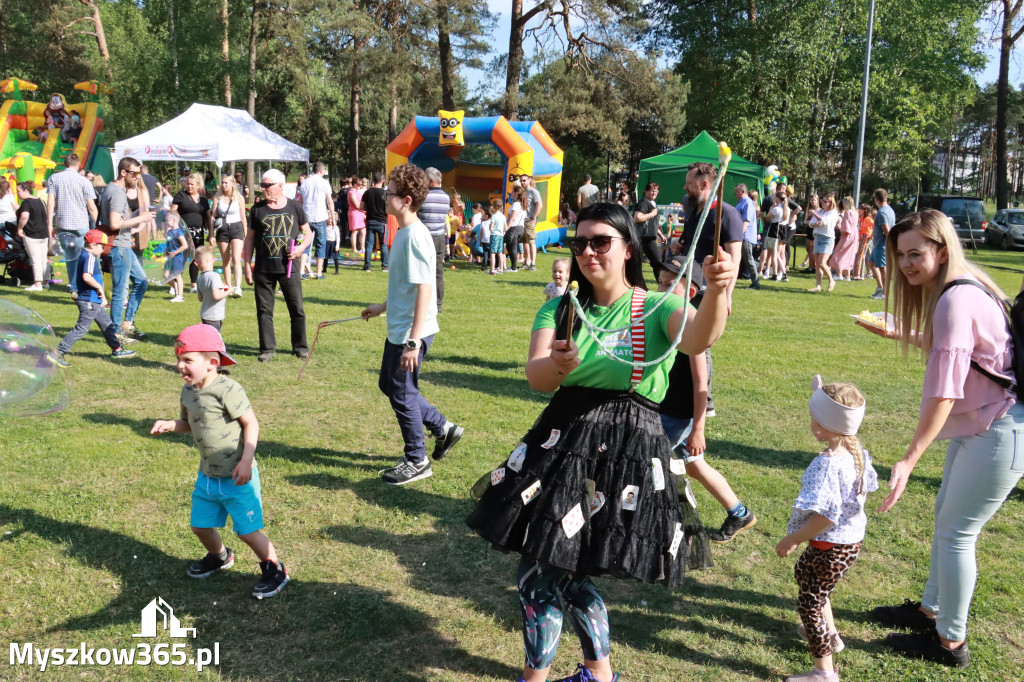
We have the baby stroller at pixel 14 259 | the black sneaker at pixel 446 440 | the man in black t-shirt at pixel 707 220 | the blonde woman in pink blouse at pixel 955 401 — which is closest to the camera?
the blonde woman in pink blouse at pixel 955 401

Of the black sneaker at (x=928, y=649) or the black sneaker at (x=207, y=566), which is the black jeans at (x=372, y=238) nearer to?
the black sneaker at (x=207, y=566)

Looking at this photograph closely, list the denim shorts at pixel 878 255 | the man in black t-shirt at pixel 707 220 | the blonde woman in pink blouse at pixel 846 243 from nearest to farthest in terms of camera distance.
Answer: the man in black t-shirt at pixel 707 220 < the denim shorts at pixel 878 255 < the blonde woman in pink blouse at pixel 846 243

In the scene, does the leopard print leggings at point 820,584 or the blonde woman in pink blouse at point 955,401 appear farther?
the leopard print leggings at point 820,584

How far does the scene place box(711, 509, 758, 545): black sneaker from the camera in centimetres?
450

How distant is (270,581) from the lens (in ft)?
12.5

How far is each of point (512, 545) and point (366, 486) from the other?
2662 mm

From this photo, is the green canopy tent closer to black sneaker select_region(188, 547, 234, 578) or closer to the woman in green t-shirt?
black sneaker select_region(188, 547, 234, 578)

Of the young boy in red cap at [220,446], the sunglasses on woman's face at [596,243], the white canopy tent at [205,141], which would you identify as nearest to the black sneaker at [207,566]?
the young boy in red cap at [220,446]

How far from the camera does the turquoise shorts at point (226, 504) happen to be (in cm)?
375

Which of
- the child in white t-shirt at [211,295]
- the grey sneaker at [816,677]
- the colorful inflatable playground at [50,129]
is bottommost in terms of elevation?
the grey sneaker at [816,677]

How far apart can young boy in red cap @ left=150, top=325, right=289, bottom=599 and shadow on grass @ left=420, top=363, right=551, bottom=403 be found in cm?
378

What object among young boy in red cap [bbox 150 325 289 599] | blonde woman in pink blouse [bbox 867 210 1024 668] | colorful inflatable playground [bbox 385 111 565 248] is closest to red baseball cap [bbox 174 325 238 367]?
young boy in red cap [bbox 150 325 289 599]

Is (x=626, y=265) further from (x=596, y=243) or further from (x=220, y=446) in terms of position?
(x=220, y=446)

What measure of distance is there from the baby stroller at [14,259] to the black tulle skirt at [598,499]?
518 inches
